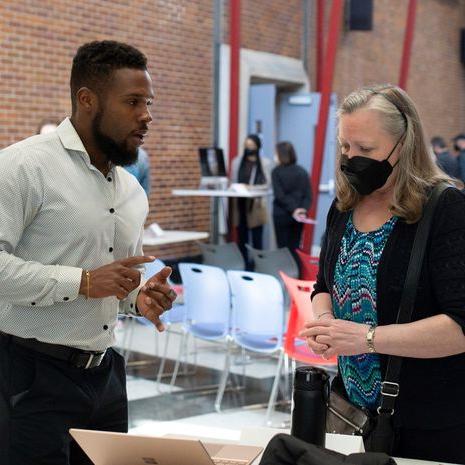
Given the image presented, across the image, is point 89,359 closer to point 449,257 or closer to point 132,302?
point 132,302

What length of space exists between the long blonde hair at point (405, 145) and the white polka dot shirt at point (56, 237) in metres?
0.67

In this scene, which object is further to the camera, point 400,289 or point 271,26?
point 271,26

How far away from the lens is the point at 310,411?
172 centimetres

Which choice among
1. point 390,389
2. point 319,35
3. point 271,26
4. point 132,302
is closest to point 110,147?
point 132,302

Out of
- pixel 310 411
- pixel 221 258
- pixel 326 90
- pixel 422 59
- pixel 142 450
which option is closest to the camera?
pixel 142 450

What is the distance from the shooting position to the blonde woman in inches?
76.4

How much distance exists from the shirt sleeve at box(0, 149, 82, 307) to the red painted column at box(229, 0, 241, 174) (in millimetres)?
7929

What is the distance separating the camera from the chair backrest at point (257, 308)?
4.96m

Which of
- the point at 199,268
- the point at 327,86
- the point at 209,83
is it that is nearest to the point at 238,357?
the point at 199,268

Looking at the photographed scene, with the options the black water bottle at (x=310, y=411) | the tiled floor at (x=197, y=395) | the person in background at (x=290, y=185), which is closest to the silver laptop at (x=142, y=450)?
the black water bottle at (x=310, y=411)

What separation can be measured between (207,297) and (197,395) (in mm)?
676

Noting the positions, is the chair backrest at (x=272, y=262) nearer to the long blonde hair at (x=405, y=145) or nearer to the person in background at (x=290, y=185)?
the person in background at (x=290, y=185)

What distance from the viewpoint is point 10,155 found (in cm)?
205

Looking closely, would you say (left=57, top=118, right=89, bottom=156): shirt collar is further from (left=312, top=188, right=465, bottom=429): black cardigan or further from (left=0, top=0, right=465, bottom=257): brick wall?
(left=0, top=0, right=465, bottom=257): brick wall
